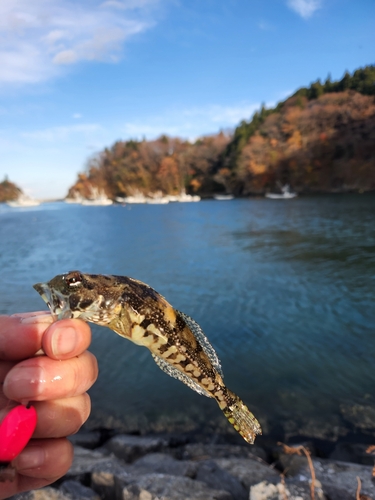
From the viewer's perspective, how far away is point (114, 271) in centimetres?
2044

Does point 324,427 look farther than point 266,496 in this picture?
Yes

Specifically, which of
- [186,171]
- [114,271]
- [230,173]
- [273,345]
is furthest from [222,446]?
[186,171]

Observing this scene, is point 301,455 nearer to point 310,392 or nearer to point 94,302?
point 310,392

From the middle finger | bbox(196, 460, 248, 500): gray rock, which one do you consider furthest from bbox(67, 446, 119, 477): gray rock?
the middle finger

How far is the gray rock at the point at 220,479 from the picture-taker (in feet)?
16.4

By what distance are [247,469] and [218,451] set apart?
1.01m

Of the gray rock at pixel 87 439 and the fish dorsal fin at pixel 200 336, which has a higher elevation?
the fish dorsal fin at pixel 200 336

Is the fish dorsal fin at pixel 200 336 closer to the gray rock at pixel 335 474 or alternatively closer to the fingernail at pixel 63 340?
the fingernail at pixel 63 340

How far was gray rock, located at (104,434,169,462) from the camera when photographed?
6.44m

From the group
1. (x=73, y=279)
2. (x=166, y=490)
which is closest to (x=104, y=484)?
(x=166, y=490)

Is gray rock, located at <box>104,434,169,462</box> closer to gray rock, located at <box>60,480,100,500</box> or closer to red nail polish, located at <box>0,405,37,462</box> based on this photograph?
gray rock, located at <box>60,480,100,500</box>

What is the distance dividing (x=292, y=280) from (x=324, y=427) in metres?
10.1

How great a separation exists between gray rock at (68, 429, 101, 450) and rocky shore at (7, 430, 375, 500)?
0.02 m

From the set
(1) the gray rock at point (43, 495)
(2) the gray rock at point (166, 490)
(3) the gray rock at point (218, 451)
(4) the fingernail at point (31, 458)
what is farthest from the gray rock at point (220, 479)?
(4) the fingernail at point (31, 458)
